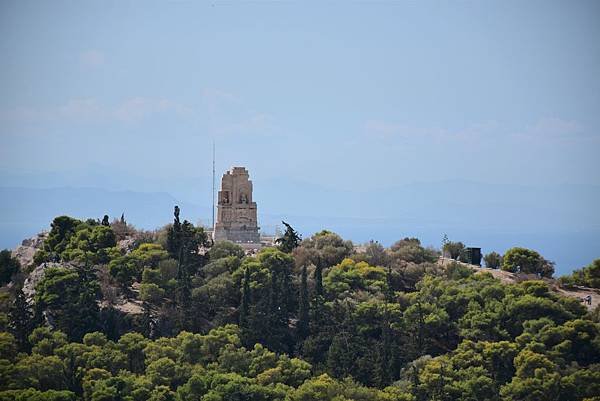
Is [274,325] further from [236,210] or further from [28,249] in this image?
[28,249]

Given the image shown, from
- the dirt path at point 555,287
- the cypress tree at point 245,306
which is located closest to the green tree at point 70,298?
the cypress tree at point 245,306

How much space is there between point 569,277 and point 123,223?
29.7 m

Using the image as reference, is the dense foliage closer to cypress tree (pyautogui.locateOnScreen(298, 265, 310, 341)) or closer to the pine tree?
cypress tree (pyautogui.locateOnScreen(298, 265, 310, 341))

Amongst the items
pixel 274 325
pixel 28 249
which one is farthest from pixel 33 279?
pixel 274 325

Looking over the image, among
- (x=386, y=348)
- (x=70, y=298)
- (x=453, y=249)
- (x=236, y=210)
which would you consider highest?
(x=236, y=210)

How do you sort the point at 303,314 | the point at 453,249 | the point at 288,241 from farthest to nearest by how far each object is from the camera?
the point at 453,249 → the point at 288,241 → the point at 303,314

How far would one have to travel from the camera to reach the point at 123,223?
331 feet

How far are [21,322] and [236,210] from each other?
20416 mm

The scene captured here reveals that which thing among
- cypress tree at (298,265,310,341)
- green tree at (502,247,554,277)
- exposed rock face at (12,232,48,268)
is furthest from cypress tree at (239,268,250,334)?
green tree at (502,247,554,277)

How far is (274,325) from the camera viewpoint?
8325 cm

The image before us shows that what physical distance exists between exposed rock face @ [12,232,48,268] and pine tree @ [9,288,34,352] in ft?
43.6

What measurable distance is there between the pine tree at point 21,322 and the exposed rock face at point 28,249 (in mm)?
13281

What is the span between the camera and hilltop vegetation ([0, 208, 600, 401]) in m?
75.2

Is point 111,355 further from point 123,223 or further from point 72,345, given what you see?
point 123,223
